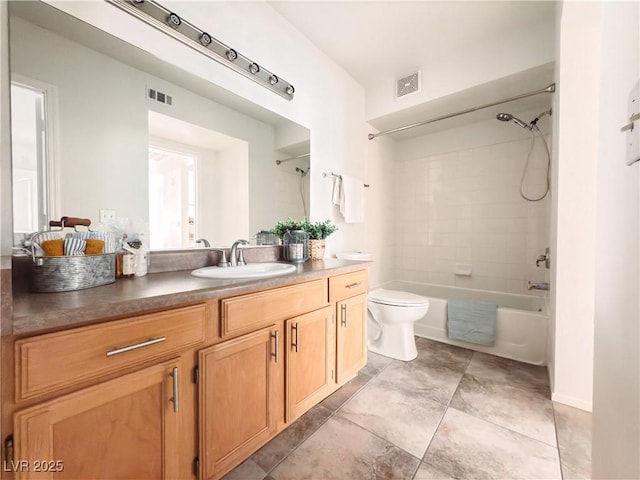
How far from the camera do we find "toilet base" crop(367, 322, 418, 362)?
209 centimetres

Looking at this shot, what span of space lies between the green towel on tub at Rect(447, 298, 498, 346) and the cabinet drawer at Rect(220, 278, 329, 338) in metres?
1.50

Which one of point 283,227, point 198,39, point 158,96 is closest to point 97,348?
point 158,96

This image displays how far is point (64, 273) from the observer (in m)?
0.79

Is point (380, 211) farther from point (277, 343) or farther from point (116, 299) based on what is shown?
point (116, 299)

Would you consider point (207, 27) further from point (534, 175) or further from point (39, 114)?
point (534, 175)

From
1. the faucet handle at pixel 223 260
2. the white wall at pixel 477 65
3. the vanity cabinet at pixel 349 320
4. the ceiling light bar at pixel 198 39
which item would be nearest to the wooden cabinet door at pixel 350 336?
the vanity cabinet at pixel 349 320

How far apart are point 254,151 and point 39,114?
100 cm

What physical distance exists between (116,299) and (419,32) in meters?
2.54

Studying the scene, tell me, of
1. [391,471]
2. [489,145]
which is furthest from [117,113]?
[489,145]

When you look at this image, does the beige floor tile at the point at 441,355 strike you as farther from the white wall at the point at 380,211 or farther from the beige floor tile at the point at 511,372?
the white wall at the point at 380,211

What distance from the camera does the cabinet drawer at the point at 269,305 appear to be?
1.00 meters

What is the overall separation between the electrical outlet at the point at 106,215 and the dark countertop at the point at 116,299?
0.93 ft

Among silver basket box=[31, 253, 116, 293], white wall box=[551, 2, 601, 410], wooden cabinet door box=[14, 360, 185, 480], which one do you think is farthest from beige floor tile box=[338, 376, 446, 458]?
silver basket box=[31, 253, 116, 293]

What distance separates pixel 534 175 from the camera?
8.42 feet
